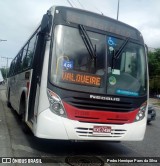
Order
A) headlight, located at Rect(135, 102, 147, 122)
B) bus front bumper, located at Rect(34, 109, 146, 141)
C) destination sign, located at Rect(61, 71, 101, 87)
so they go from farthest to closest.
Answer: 1. headlight, located at Rect(135, 102, 147, 122)
2. destination sign, located at Rect(61, 71, 101, 87)
3. bus front bumper, located at Rect(34, 109, 146, 141)

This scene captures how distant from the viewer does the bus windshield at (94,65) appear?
705 cm

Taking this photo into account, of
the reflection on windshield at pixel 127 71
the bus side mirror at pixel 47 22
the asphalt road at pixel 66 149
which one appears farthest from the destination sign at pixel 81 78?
the asphalt road at pixel 66 149

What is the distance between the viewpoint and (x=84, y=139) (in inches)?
273

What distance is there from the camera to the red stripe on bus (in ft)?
22.5

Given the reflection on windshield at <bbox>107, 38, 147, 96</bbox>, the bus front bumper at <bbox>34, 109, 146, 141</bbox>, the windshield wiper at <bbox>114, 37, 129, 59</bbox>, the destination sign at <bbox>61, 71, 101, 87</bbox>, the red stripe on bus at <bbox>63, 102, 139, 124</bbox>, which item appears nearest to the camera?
the bus front bumper at <bbox>34, 109, 146, 141</bbox>

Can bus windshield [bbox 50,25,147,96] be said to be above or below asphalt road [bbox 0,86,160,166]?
above

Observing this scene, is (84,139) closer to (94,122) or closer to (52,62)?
(94,122)

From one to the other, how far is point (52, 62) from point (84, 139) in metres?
1.73

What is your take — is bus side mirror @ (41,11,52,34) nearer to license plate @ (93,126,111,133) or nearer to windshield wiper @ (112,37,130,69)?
windshield wiper @ (112,37,130,69)

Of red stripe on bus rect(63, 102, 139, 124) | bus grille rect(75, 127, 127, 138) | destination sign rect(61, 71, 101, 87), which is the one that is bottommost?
bus grille rect(75, 127, 127, 138)

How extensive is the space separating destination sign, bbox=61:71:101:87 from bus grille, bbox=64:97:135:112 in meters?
0.36

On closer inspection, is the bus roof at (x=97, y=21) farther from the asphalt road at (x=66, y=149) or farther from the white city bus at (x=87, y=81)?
the asphalt road at (x=66, y=149)

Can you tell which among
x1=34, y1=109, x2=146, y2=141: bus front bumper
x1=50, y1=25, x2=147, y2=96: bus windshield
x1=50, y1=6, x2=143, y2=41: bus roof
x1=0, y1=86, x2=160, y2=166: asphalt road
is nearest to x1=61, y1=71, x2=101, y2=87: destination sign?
x1=50, y1=25, x2=147, y2=96: bus windshield

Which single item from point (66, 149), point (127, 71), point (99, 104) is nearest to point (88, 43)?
point (127, 71)
